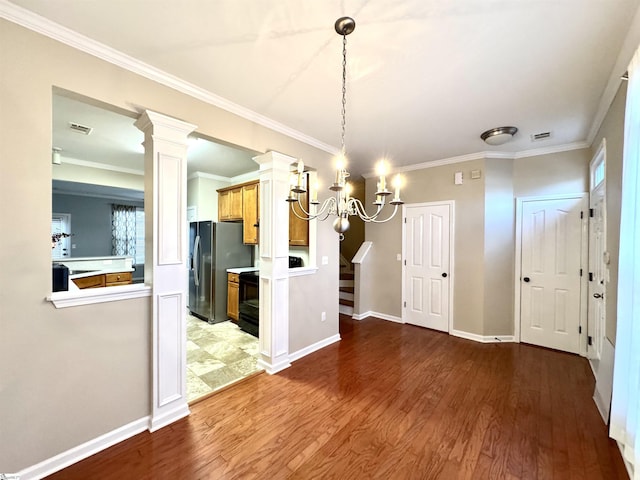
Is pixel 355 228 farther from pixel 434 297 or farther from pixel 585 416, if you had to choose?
pixel 585 416

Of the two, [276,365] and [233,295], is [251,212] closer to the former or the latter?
[233,295]

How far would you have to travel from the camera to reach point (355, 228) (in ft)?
21.5

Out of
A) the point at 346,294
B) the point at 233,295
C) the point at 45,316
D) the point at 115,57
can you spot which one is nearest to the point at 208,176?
the point at 233,295

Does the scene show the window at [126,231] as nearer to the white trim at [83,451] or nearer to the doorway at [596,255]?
the white trim at [83,451]

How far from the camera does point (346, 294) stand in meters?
5.31

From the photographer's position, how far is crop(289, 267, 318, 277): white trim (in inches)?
121

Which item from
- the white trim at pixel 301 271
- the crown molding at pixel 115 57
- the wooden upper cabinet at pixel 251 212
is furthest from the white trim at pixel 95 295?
the wooden upper cabinet at pixel 251 212

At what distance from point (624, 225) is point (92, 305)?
3472mm

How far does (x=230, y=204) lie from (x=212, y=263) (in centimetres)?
118

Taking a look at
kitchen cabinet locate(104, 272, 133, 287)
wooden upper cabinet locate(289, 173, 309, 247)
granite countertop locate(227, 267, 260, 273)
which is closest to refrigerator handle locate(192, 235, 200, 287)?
granite countertop locate(227, 267, 260, 273)

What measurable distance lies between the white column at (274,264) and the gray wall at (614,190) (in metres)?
2.83

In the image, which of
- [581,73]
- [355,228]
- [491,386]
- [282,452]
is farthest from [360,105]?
[355,228]

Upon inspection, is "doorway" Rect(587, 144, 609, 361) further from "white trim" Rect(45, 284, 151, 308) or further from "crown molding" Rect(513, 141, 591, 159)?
"white trim" Rect(45, 284, 151, 308)

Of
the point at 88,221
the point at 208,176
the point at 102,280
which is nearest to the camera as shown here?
the point at 102,280
